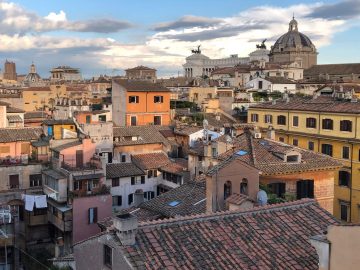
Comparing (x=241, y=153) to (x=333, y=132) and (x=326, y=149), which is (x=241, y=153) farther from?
(x=326, y=149)

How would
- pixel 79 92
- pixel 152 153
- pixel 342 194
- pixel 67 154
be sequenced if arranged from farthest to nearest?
pixel 79 92 < pixel 152 153 < pixel 342 194 < pixel 67 154

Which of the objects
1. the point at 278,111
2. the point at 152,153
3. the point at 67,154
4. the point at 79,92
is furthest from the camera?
the point at 79,92

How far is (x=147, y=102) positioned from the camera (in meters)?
51.5

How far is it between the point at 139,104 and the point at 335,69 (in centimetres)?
5486

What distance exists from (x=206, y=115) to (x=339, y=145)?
1999 cm

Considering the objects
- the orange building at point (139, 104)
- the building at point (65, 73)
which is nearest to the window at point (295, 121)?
the orange building at point (139, 104)

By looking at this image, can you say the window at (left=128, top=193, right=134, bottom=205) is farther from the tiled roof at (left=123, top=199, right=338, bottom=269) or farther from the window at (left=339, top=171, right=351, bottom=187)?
the tiled roof at (left=123, top=199, right=338, bottom=269)

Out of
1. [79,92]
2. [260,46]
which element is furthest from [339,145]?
[260,46]

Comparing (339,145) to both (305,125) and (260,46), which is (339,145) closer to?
(305,125)

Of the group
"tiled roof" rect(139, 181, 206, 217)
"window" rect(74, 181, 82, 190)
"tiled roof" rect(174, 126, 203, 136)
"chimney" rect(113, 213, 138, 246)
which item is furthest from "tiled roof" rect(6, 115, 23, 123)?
"chimney" rect(113, 213, 138, 246)

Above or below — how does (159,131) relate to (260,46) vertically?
below

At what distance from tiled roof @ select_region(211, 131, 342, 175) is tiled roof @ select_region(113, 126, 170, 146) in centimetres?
1295

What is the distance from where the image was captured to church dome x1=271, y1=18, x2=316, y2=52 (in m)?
118

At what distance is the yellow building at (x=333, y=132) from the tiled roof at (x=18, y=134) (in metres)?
19.4
